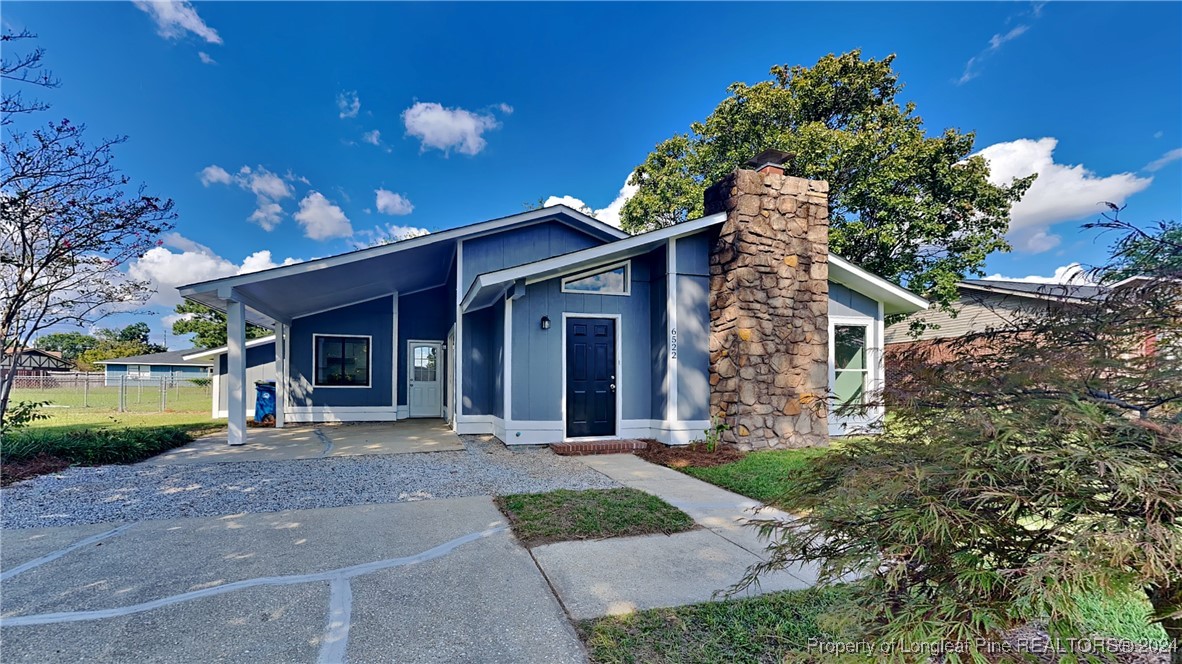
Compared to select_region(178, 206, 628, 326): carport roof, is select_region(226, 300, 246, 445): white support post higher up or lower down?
lower down

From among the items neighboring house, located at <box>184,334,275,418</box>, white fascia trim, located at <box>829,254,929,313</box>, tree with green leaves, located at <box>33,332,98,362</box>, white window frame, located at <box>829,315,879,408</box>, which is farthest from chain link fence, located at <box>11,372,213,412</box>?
tree with green leaves, located at <box>33,332,98,362</box>

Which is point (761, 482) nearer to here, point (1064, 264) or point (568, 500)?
point (568, 500)

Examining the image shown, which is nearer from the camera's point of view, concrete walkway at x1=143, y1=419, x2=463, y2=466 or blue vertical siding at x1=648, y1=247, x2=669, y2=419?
concrete walkway at x1=143, y1=419, x2=463, y2=466

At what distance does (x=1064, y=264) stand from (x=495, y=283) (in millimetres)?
6384

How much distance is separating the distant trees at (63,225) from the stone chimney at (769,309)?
8.45m

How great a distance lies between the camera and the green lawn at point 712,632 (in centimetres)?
221

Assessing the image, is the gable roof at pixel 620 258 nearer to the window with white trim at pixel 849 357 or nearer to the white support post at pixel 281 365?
the window with white trim at pixel 849 357

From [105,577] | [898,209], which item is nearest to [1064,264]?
[105,577]

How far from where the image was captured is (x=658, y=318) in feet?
27.1

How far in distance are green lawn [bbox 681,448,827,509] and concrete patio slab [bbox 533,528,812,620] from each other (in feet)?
5.01

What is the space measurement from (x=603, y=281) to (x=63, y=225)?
7.65 meters

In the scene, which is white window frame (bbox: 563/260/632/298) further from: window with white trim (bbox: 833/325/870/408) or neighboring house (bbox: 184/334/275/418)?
neighboring house (bbox: 184/334/275/418)

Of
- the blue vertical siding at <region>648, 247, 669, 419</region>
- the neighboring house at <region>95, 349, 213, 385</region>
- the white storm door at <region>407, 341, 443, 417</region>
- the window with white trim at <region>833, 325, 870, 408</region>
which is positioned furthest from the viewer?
the neighboring house at <region>95, 349, 213, 385</region>

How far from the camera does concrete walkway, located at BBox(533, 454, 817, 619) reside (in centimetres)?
276
